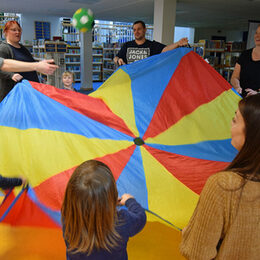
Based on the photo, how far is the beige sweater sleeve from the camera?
0.74 metres

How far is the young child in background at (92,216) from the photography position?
859 millimetres

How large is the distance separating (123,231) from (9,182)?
896 mm

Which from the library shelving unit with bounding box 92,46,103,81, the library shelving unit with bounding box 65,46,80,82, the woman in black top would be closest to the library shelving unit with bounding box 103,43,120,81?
the library shelving unit with bounding box 92,46,103,81

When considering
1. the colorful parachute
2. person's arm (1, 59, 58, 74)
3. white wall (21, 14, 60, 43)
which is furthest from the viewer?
white wall (21, 14, 60, 43)

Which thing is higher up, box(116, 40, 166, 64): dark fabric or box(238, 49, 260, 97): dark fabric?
box(116, 40, 166, 64): dark fabric

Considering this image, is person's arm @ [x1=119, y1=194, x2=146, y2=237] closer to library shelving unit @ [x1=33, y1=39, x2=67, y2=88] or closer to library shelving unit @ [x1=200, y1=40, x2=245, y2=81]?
library shelving unit @ [x1=33, y1=39, x2=67, y2=88]

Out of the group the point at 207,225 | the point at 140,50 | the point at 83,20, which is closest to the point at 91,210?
the point at 207,225

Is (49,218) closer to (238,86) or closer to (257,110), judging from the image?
(257,110)

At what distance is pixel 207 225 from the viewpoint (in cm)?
76

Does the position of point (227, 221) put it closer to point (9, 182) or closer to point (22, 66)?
point (9, 182)

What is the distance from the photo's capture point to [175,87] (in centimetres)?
233

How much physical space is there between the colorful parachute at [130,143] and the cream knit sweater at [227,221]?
63 cm

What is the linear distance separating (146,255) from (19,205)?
728 mm

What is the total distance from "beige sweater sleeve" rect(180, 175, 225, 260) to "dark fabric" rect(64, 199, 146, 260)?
0.21m
